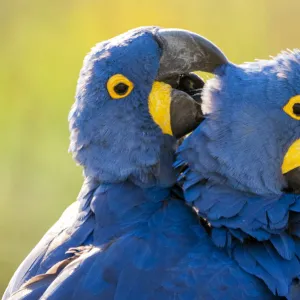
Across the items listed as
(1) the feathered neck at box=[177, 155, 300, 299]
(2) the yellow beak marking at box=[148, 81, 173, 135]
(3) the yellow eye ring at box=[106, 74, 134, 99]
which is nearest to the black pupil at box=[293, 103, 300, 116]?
(1) the feathered neck at box=[177, 155, 300, 299]

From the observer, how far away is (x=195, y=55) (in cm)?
227

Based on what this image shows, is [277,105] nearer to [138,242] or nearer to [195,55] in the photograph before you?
[195,55]

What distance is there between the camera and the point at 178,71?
7.49 feet

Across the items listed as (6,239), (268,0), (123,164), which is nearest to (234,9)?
(268,0)

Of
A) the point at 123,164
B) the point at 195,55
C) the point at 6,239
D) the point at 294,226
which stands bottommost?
the point at 6,239

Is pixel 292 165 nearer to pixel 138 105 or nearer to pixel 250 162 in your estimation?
pixel 250 162

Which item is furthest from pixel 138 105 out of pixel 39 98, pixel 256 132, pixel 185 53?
pixel 39 98

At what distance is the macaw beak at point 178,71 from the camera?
7.40 ft

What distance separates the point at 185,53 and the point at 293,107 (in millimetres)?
364

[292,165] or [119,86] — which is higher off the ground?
[119,86]

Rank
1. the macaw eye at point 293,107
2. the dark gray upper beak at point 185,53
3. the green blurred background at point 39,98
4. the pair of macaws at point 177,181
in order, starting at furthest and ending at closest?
the green blurred background at point 39,98, the dark gray upper beak at point 185,53, the macaw eye at point 293,107, the pair of macaws at point 177,181

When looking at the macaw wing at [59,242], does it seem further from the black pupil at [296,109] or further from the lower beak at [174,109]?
the black pupil at [296,109]

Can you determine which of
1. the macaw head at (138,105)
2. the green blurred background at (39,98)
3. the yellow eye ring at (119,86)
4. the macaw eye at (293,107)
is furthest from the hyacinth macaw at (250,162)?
the green blurred background at (39,98)

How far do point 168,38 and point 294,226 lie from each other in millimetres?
660
